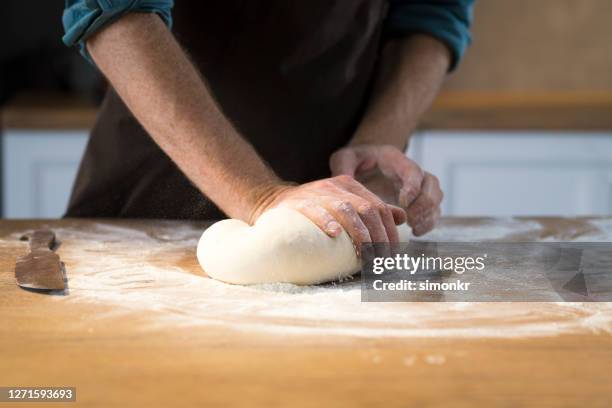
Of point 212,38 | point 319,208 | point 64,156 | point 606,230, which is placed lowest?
point 64,156

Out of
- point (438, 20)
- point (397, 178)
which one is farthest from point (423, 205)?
point (438, 20)

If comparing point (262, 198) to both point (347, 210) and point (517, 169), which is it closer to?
point (347, 210)

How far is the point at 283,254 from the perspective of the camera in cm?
83

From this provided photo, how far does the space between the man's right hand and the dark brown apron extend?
0.35 metres

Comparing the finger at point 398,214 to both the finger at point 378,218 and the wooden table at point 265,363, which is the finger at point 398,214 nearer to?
the finger at point 378,218

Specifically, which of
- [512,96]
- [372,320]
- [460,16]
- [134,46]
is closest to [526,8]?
[512,96]

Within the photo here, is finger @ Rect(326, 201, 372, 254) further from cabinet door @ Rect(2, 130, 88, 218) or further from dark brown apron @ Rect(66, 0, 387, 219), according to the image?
cabinet door @ Rect(2, 130, 88, 218)

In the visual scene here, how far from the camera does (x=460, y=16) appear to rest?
1331 mm

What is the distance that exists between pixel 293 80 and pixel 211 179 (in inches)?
13.8

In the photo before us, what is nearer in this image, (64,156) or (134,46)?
(134,46)

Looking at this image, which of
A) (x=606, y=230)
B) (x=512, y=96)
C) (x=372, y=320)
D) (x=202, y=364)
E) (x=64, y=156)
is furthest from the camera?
(x=512, y=96)

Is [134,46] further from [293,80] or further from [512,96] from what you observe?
[512,96]

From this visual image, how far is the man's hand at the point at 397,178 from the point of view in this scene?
41.6 inches

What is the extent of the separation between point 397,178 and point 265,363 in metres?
0.54
